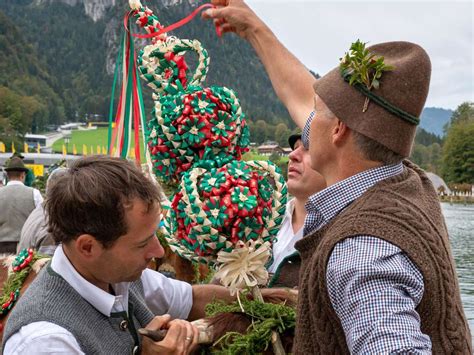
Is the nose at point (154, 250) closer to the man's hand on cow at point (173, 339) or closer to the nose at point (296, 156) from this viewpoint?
the man's hand on cow at point (173, 339)

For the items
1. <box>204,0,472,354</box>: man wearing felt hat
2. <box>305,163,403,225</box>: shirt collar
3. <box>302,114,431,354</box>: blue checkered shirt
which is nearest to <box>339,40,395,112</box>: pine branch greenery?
<box>204,0,472,354</box>: man wearing felt hat

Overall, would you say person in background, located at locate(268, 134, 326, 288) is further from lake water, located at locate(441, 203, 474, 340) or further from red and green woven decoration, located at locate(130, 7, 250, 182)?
lake water, located at locate(441, 203, 474, 340)

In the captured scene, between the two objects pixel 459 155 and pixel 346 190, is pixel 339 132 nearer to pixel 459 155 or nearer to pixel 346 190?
pixel 346 190

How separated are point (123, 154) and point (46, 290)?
51.9 inches

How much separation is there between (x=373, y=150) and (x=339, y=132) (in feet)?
0.32

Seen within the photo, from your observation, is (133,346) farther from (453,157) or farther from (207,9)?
(453,157)

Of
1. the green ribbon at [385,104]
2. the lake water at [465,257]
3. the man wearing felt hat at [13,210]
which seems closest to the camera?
the green ribbon at [385,104]

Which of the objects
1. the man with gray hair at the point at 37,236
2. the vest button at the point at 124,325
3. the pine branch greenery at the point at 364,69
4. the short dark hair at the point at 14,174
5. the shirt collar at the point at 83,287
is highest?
the pine branch greenery at the point at 364,69

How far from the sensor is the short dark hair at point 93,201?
1771 mm

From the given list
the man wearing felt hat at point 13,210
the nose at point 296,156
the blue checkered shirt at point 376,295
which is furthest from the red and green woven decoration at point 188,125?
the man wearing felt hat at point 13,210

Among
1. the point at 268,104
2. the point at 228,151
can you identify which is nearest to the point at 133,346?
the point at 228,151

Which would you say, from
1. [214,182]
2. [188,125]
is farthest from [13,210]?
[214,182]

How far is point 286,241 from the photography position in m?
3.07

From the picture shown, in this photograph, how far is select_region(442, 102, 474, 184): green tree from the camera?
5153 cm
